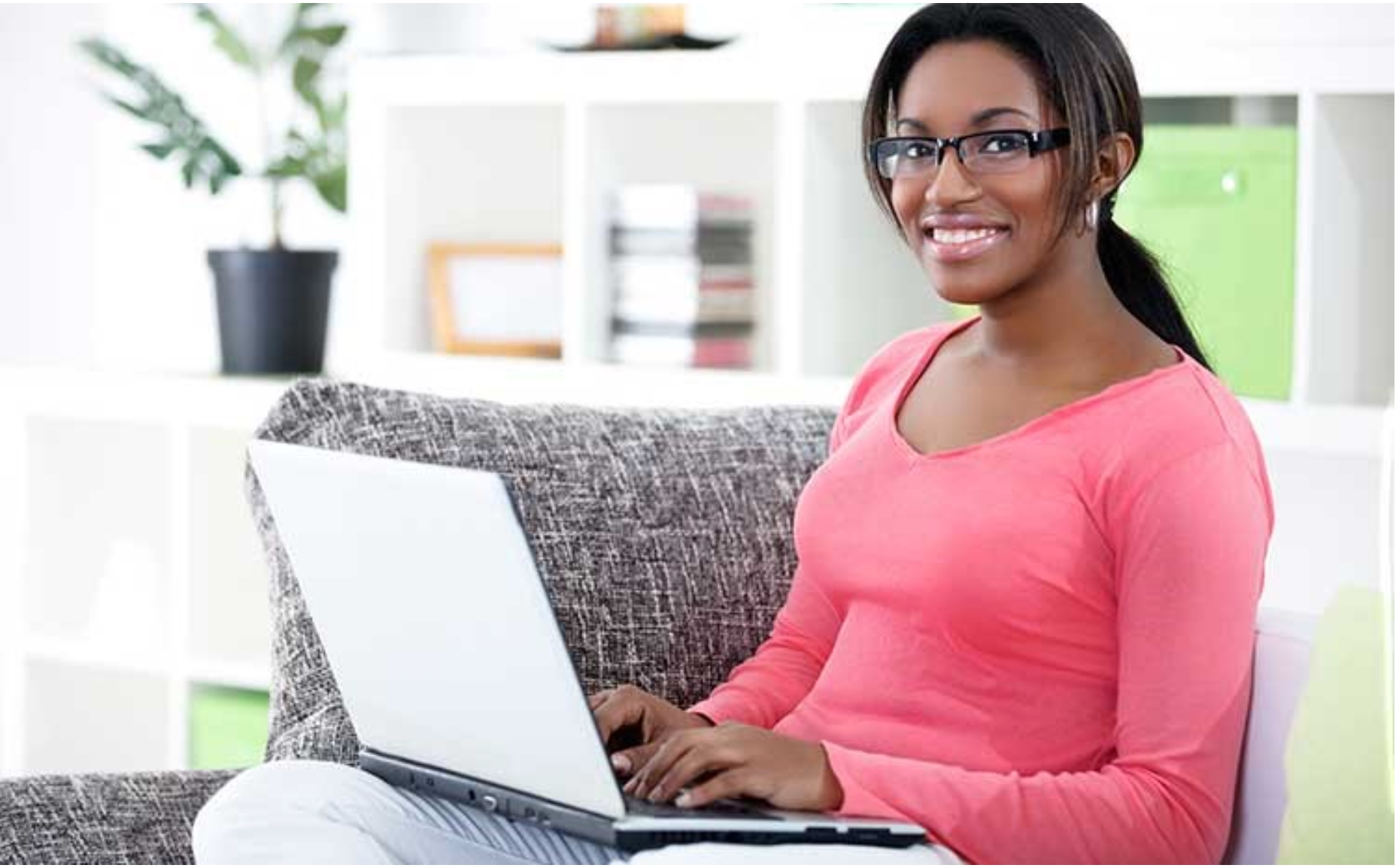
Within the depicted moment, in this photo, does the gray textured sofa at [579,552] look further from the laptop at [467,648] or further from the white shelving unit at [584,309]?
the white shelving unit at [584,309]

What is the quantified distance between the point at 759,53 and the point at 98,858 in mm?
1318

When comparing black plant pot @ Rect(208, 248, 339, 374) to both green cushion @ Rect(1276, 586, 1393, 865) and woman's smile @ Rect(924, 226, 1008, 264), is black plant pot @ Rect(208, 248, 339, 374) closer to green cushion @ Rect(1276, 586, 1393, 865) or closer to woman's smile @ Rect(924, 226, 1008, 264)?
woman's smile @ Rect(924, 226, 1008, 264)

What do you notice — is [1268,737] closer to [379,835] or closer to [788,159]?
[379,835]

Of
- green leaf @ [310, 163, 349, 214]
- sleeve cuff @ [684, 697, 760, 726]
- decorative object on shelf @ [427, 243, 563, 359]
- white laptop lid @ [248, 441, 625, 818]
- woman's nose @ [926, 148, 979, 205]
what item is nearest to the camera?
white laptop lid @ [248, 441, 625, 818]

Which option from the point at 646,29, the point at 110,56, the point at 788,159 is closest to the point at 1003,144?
the point at 788,159

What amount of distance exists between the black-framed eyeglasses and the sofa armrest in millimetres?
810

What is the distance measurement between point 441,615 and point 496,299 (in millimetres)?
1691

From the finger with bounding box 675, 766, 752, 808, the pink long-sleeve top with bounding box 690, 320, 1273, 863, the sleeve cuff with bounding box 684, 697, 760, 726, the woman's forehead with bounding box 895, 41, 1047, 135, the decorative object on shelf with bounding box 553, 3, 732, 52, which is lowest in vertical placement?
the sleeve cuff with bounding box 684, 697, 760, 726

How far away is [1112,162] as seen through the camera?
1.67 metres

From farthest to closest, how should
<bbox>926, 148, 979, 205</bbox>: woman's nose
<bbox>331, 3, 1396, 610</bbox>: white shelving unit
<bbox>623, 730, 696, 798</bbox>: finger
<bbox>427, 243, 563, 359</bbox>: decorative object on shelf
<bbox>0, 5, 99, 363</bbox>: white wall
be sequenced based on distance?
<bbox>0, 5, 99, 363</bbox>: white wall < <bbox>427, 243, 563, 359</bbox>: decorative object on shelf < <bbox>331, 3, 1396, 610</bbox>: white shelving unit < <bbox>926, 148, 979, 205</bbox>: woman's nose < <bbox>623, 730, 696, 798</bbox>: finger

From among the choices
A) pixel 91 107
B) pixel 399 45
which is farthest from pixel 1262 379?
pixel 91 107

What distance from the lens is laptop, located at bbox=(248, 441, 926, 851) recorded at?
1.45 m

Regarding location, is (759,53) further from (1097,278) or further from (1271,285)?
(1097,278)

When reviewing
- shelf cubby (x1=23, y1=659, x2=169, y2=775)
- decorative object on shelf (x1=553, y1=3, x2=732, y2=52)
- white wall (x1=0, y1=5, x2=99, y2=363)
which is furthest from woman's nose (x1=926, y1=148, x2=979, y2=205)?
white wall (x1=0, y1=5, x2=99, y2=363)
